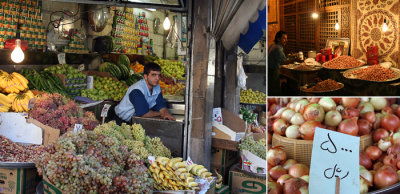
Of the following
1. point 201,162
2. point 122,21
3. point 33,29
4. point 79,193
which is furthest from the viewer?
point 122,21

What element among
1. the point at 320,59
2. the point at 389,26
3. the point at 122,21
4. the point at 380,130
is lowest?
the point at 380,130

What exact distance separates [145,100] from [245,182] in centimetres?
140

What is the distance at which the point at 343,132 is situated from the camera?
1.42 meters

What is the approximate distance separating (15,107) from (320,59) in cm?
291

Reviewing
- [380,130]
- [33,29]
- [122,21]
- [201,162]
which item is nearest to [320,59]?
[380,130]

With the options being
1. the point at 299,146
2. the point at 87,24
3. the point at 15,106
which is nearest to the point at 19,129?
the point at 15,106

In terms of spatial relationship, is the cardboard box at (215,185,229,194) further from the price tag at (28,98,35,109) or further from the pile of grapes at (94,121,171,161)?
the price tag at (28,98,35,109)

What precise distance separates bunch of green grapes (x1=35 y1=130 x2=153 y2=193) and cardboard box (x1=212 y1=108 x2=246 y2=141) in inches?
53.7

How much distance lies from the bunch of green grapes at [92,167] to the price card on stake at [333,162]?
120 cm

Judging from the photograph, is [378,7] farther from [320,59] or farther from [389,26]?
[320,59]

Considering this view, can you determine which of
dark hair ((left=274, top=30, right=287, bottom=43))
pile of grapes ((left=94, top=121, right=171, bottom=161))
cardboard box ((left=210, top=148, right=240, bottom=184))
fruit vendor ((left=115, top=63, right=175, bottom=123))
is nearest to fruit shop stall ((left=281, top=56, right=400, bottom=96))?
dark hair ((left=274, top=30, right=287, bottom=43))

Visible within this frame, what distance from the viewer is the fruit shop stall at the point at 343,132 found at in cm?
144

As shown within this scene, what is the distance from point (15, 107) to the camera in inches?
138

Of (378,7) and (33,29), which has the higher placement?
→ (33,29)
